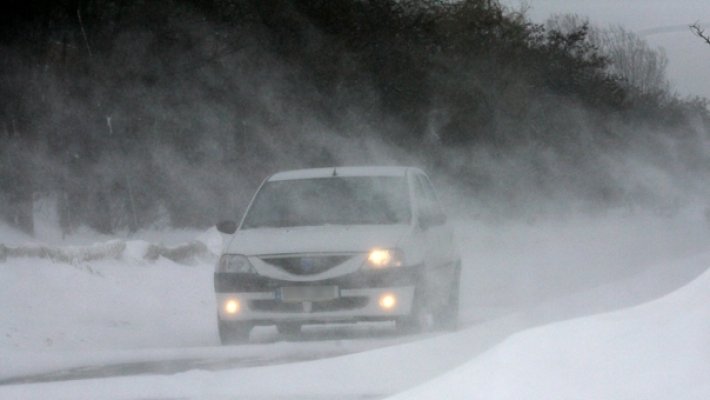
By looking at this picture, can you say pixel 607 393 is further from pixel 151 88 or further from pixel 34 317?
pixel 151 88

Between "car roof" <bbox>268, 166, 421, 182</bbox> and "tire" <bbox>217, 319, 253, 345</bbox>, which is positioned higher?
"car roof" <bbox>268, 166, 421, 182</bbox>

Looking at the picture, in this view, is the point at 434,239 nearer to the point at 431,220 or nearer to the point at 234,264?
the point at 431,220

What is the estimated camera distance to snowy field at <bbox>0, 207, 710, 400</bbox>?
475cm

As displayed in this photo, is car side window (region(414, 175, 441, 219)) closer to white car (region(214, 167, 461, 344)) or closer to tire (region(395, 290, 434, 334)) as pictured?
white car (region(214, 167, 461, 344))

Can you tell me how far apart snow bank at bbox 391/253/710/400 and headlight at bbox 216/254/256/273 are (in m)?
5.15

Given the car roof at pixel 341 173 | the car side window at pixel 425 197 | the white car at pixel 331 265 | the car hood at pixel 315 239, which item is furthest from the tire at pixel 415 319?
the car roof at pixel 341 173

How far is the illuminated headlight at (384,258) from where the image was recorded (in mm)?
10445

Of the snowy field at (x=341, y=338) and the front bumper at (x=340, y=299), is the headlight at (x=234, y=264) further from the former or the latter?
the snowy field at (x=341, y=338)

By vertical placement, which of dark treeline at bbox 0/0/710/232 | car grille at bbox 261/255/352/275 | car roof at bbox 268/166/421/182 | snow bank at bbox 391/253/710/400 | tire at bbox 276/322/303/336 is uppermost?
dark treeline at bbox 0/0/710/232

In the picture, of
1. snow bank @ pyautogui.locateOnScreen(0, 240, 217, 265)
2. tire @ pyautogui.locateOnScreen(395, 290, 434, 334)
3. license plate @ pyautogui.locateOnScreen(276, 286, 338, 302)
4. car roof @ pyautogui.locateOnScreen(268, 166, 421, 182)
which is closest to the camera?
license plate @ pyautogui.locateOnScreen(276, 286, 338, 302)

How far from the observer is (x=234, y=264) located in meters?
10.6

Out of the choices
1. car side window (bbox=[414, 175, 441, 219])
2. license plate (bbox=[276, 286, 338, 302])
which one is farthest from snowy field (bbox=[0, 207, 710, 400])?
car side window (bbox=[414, 175, 441, 219])

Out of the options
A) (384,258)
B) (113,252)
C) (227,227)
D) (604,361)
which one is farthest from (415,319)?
(113,252)

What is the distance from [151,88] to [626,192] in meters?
27.9
